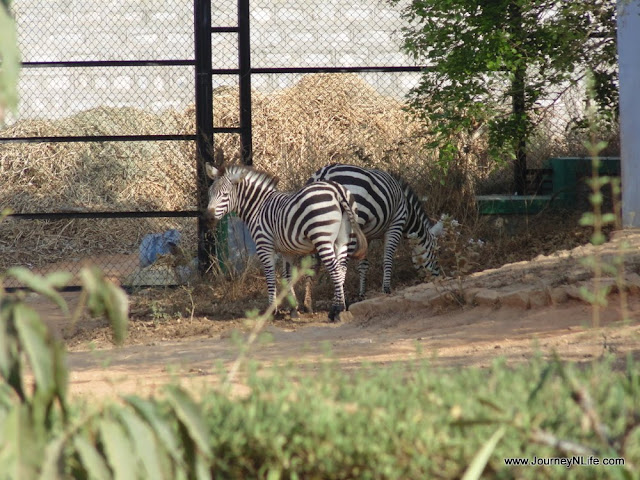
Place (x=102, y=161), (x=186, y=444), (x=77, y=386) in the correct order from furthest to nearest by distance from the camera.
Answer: (x=102, y=161), (x=77, y=386), (x=186, y=444)

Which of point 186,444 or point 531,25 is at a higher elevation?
point 531,25

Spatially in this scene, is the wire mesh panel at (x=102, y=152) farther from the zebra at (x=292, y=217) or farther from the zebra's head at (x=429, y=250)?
the zebra's head at (x=429, y=250)

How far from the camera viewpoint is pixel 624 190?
859cm

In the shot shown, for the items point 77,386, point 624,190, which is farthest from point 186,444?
point 624,190

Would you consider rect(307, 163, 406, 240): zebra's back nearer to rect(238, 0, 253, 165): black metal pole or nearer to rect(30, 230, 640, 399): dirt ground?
rect(238, 0, 253, 165): black metal pole

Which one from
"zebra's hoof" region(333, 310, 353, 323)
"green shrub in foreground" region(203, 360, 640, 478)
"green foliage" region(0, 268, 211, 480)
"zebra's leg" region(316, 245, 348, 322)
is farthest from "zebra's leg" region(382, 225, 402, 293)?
"green foliage" region(0, 268, 211, 480)

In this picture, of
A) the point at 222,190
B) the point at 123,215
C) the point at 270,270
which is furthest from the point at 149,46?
the point at 270,270

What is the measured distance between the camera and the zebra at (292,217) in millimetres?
8734

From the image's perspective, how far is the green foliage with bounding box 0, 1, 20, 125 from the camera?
240 cm

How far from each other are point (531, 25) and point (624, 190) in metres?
2.14

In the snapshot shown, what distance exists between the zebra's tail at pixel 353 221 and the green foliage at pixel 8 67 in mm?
6270

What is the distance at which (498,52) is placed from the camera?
364 inches

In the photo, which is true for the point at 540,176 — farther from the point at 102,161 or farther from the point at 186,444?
the point at 186,444

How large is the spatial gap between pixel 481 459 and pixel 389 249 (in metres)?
7.18
